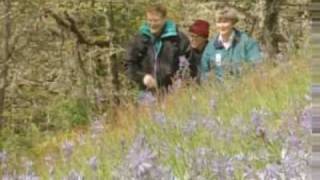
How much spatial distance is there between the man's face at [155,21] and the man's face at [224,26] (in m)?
0.11

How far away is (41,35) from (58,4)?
0.07 metres

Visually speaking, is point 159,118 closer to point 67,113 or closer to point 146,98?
point 146,98

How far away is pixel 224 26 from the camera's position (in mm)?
1414

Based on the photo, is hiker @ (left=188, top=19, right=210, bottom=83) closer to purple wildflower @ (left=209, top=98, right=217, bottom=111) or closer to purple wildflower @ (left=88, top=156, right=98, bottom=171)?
purple wildflower @ (left=209, top=98, right=217, bottom=111)

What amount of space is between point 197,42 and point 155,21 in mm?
90

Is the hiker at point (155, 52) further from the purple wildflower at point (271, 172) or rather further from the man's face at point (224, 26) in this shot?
the purple wildflower at point (271, 172)

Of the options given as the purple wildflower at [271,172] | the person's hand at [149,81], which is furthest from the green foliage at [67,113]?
the purple wildflower at [271,172]

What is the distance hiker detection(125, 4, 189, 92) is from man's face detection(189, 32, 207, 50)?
0.01m

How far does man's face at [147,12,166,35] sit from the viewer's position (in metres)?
1.42

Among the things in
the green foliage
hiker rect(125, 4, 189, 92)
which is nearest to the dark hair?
hiker rect(125, 4, 189, 92)

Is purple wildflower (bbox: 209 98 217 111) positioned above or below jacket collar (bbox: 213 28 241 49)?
below

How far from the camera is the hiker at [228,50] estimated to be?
141 centimetres

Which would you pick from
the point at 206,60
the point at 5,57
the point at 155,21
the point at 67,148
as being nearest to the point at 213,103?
the point at 206,60

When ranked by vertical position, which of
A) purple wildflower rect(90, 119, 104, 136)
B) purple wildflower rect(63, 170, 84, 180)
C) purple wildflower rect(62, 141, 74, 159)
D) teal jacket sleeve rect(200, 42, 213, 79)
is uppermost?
teal jacket sleeve rect(200, 42, 213, 79)
